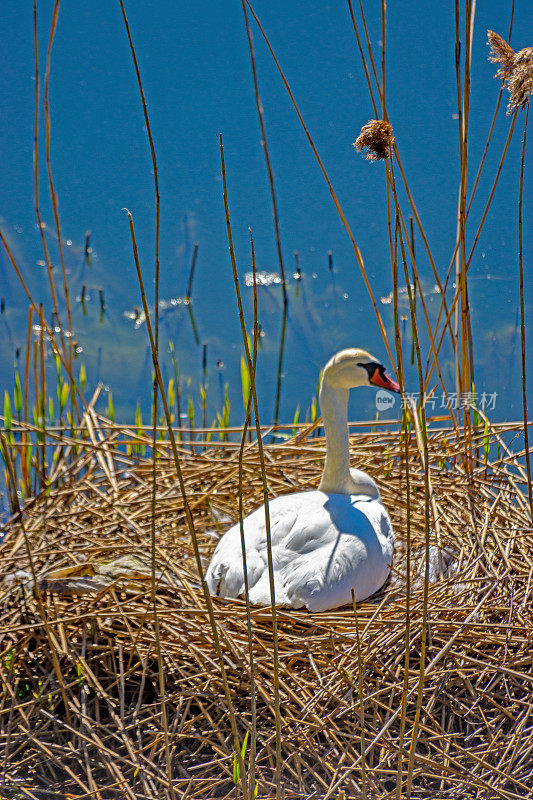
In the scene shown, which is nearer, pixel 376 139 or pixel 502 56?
pixel 376 139

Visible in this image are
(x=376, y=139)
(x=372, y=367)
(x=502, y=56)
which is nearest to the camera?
(x=376, y=139)

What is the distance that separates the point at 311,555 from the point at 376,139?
145 cm

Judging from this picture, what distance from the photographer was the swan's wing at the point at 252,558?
2.37 meters

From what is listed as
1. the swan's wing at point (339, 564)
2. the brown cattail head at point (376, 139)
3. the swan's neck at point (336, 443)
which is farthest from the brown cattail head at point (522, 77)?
the swan's neck at point (336, 443)

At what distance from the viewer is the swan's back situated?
7.70ft

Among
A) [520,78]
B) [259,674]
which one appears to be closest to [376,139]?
[520,78]

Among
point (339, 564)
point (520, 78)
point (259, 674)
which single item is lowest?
point (259, 674)

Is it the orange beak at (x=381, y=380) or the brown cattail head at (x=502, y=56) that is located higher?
Result: the brown cattail head at (x=502, y=56)

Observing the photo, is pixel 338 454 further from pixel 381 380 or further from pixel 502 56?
pixel 502 56

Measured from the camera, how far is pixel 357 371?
2824 millimetres

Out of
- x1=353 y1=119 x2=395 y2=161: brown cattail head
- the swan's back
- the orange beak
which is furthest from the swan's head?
x1=353 y1=119 x2=395 y2=161: brown cattail head

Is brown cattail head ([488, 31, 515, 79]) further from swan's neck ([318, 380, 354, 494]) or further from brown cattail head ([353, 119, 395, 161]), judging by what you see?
swan's neck ([318, 380, 354, 494])

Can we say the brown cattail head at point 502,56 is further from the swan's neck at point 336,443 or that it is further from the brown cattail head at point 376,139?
the swan's neck at point 336,443

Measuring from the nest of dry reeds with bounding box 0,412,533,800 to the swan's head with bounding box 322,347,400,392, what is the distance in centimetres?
51
